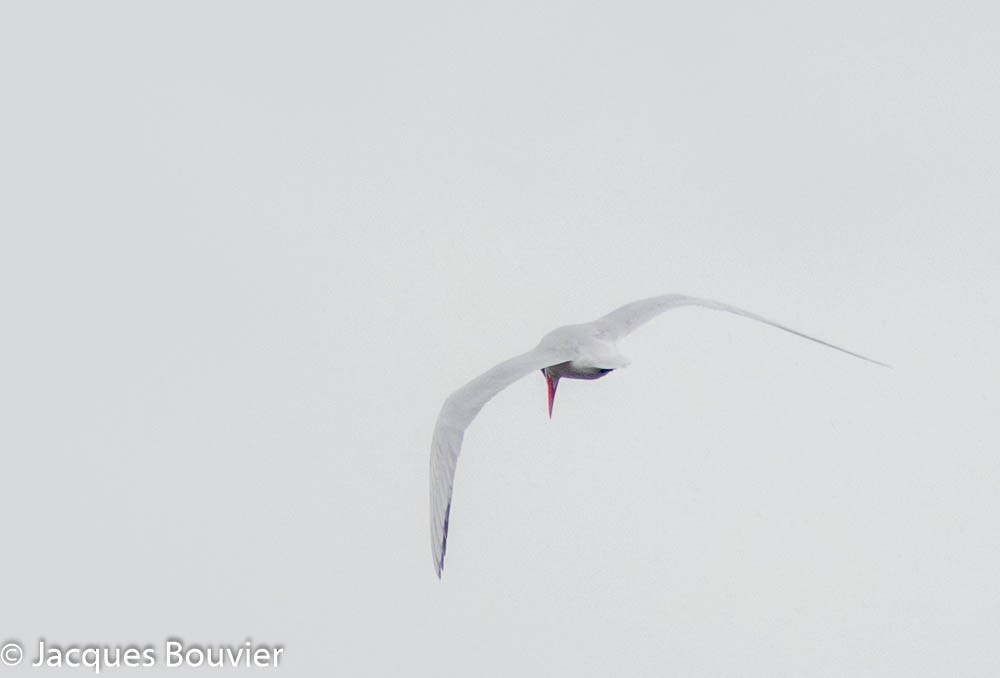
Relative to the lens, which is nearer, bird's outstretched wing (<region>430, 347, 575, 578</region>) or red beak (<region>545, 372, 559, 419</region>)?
bird's outstretched wing (<region>430, 347, 575, 578</region>)

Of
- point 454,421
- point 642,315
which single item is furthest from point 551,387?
point 454,421

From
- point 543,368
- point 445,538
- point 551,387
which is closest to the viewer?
point 445,538

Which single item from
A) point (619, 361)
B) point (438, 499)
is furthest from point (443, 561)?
point (619, 361)

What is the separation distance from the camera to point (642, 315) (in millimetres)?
21422

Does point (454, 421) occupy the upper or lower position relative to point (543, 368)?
lower

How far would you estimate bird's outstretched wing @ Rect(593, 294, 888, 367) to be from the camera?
2077cm

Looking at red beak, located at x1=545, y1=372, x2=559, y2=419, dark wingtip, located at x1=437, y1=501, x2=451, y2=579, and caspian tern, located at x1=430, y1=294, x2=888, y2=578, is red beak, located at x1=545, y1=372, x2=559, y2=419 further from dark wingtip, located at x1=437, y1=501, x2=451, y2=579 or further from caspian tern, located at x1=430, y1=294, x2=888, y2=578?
dark wingtip, located at x1=437, y1=501, x2=451, y2=579

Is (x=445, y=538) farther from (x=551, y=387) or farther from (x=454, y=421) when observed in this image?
(x=551, y=387)

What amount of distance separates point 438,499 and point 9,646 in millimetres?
5201

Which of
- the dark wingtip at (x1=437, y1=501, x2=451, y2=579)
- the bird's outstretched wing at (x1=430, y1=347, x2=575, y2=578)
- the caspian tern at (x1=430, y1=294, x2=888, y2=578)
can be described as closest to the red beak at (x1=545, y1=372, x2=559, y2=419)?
the caspian tern at (x1=430, y1=294, x2=888, y2=578)

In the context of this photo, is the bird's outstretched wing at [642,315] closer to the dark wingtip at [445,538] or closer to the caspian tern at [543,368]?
the caspian tern at [543,368]

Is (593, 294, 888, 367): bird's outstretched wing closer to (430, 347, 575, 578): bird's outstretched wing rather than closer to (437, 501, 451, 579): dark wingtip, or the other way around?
(430, 347, 575, 578): bird's outstretched wing

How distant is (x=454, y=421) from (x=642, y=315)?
429cm

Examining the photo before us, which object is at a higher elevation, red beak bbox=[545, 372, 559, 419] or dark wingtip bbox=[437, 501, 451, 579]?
red beak bbox=[545, 372, 559, 419]
